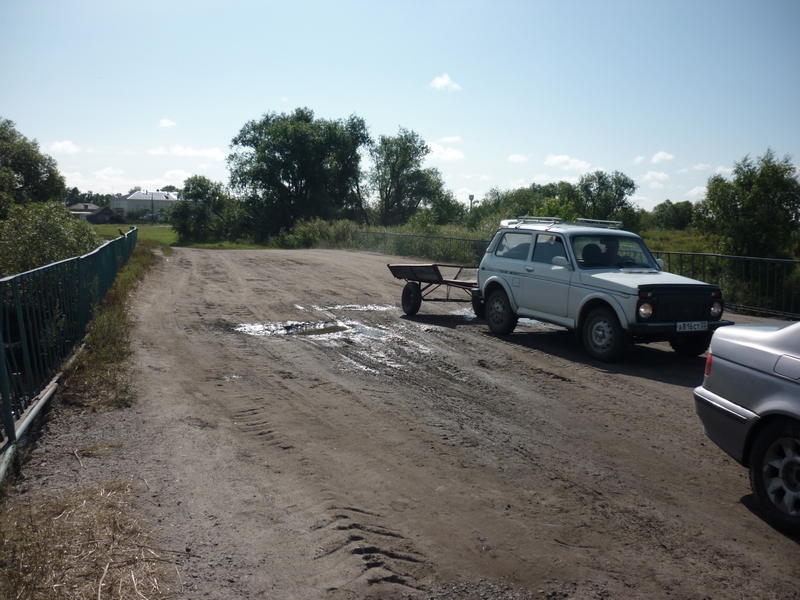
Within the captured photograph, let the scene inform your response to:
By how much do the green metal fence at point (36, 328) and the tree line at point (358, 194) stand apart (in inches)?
965

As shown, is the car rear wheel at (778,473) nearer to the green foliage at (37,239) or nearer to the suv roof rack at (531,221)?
the suv roof rack at (531,221)

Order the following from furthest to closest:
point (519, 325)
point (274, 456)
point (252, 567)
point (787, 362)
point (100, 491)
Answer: point (519, 325)
point (274, 456)
point (100, 491)
point (787, 362)
point (252, 567)

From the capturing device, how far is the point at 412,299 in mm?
13453

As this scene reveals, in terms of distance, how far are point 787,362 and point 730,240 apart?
2608cm

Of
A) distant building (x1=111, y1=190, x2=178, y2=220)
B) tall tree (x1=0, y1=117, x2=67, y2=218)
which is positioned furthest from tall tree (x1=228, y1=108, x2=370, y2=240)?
distant building (x1=111, y1=190, x2=178, y2=220)

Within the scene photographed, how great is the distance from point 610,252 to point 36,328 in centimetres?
830

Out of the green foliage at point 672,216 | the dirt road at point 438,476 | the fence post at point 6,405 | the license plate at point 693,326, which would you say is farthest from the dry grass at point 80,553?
the green foliage at point 672,216

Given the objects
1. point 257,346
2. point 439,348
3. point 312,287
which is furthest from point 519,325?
point 312,287

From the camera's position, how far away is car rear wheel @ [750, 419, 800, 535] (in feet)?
13.2

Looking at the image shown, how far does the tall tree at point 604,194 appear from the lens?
94.8 meters

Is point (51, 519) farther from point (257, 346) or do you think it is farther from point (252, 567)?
point (257, 346)

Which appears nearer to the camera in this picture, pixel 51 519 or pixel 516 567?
pixel 516 567

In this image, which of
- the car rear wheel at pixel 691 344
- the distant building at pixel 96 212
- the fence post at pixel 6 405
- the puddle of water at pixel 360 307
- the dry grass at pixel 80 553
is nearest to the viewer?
A: the dry grass at pixel 80 553

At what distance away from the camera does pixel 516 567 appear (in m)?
3.75
